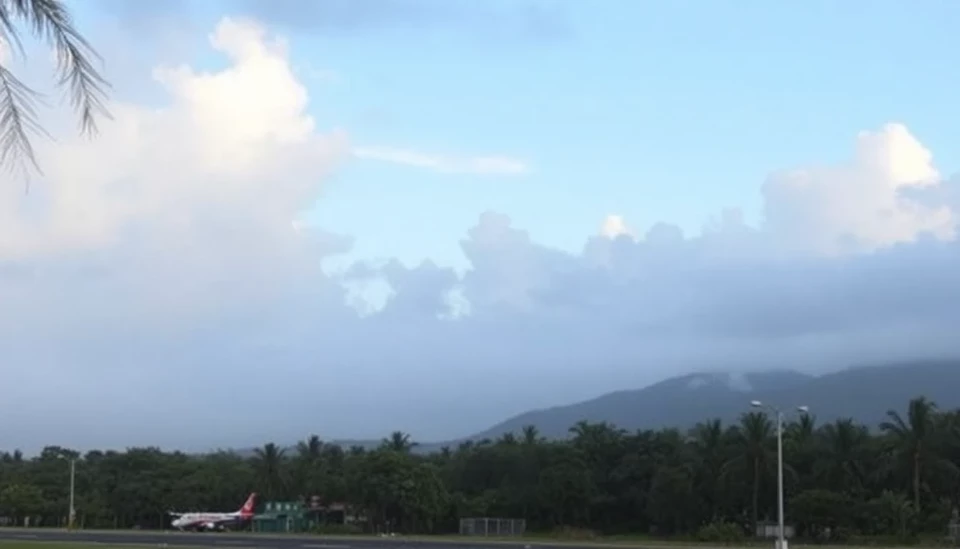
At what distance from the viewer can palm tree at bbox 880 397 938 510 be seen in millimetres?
95500

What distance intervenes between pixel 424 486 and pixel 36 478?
4813 cm

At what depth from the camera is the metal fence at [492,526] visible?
10506 centimetres

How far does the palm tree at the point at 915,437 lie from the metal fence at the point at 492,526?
29.1 metres

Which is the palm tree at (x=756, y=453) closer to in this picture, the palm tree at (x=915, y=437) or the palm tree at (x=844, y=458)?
the palm tree at (x=844, y=458)

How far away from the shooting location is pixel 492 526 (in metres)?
107

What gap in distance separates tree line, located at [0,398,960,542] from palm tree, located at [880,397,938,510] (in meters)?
0.10

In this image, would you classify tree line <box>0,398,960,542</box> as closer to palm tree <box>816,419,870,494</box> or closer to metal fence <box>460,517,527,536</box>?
palm tree <box>816,419,870,494</box>

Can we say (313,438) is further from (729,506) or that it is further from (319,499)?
(729,506)

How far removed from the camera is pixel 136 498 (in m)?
130

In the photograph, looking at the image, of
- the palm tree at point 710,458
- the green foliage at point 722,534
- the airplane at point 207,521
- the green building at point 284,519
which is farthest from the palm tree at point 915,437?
the airplane at point 207,521

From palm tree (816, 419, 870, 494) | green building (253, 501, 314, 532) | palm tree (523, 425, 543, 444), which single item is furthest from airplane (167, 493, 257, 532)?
palm tree (816, 419, 870, 494)

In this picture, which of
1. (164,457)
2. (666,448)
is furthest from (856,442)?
(164,457)

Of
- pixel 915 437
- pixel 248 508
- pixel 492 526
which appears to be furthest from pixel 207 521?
pixel 915 437

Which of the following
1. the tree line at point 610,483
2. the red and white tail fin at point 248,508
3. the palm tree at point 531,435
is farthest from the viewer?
the red and white tail fin at point 248,508
